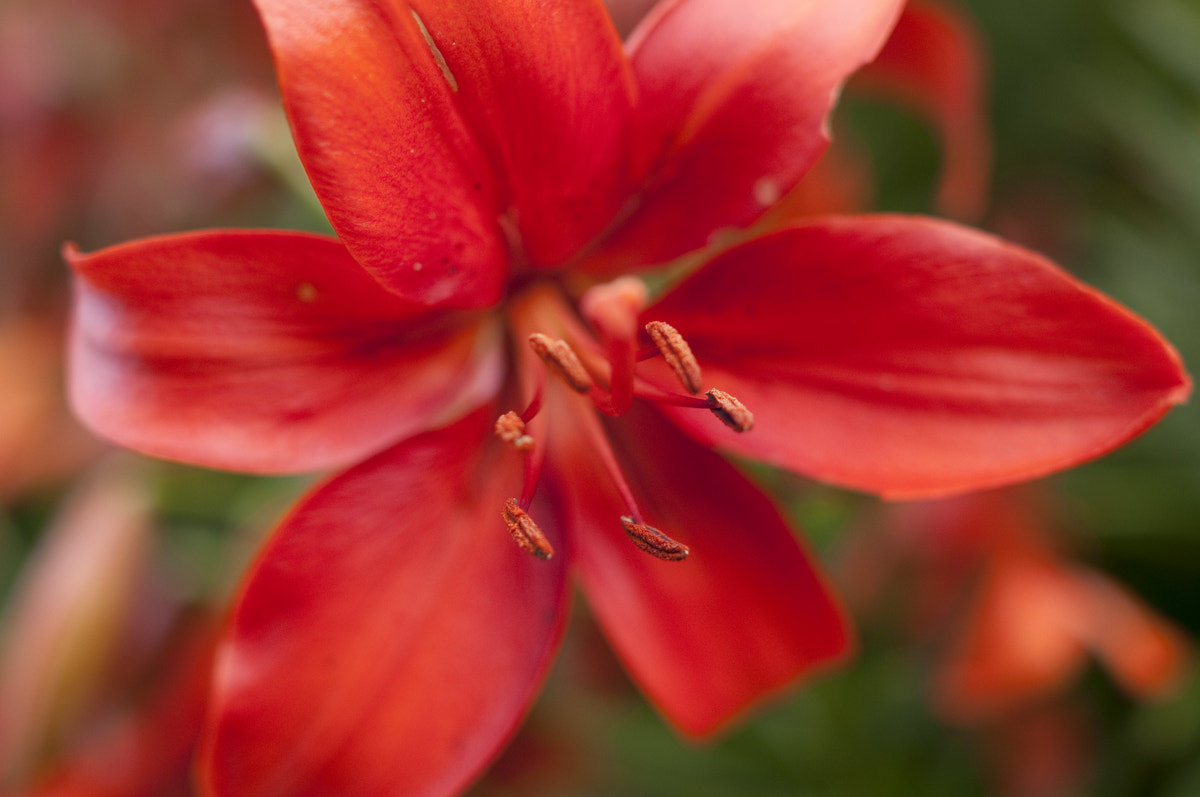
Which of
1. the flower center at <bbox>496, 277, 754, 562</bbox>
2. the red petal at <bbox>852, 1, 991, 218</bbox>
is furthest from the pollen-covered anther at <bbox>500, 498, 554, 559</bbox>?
the red petal at <bbox>852, 1, 991, 218</bbox>

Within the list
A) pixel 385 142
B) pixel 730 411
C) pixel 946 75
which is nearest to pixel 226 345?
pixel 385 142

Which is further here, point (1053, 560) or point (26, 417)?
point (26, 417)

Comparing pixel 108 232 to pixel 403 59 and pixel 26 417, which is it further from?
pixel 403 59

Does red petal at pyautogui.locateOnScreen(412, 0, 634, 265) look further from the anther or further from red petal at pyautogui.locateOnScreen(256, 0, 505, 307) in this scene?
the anther

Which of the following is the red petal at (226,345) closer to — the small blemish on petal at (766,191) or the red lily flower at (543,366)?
the red lily flower at (543,366)

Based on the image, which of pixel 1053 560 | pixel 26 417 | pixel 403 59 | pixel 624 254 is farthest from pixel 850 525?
pixel 26 417

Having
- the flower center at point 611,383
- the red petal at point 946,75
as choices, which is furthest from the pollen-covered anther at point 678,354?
the red petal at point 946,75
